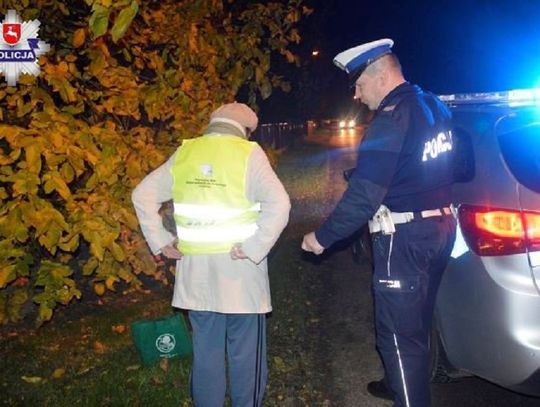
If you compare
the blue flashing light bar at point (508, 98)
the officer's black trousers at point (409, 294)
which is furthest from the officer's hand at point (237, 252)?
the blue flashing light bar at point (508, 98)

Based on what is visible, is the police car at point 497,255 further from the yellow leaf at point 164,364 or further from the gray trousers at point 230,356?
the yellow leaf at point 164,364

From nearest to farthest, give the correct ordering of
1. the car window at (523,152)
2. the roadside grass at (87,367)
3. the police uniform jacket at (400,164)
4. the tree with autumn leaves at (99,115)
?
the police uniform jacket at (400,164)
the car window at (523,152)
the tree with autumn leaves at (99,115)
the roadside grass at (87,367)

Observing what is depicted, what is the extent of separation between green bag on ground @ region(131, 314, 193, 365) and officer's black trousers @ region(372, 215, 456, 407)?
65.8 inches

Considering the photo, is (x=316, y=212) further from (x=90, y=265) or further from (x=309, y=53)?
(x=309, y=53)

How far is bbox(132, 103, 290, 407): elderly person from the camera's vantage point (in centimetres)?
287

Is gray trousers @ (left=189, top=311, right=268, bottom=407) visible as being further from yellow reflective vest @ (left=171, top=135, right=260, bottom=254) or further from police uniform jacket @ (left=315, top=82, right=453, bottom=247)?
police uniform jacket @ (left=315, top=82, right=453, bottom=247)

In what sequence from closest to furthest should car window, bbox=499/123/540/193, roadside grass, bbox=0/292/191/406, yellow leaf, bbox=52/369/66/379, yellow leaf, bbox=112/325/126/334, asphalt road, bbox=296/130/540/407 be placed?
car window, bbox=499/123/540/193, asphalt road, bbox=296/130/540/407, roadside grass, bbox=0/292/191/406, yellow leaf, bbox=52/369/66/379, yellow leaf, bbox=112/325/126/334

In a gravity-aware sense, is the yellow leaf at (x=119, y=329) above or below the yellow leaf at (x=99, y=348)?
above

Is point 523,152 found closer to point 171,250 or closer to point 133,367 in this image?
point 171,250

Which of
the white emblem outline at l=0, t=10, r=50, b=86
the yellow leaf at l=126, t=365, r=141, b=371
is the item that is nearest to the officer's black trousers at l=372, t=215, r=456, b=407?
the yellow leaf at l=126, t=365, r=141, b=371

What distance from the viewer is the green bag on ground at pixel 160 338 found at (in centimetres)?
424

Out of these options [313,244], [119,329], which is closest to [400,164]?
[313,244]

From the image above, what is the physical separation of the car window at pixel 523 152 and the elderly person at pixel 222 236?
3.99ft

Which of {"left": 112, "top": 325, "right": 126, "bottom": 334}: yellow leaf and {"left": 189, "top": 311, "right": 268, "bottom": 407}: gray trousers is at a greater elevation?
{"left": 189, "top": 311, "right": 268, "bottom": 407}: gray trousers
